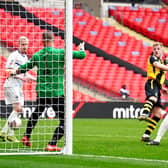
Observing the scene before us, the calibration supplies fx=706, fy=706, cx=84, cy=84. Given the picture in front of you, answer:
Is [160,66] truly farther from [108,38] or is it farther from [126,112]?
[108,38]

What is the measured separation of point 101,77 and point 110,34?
4.93 metres

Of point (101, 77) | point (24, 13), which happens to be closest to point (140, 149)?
point (24, 13)

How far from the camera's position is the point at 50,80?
11117 millimetres

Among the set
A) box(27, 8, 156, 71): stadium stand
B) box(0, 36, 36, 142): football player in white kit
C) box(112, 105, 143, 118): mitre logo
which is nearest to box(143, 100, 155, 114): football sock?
box(0, 36, 36, 142): football player in white kit

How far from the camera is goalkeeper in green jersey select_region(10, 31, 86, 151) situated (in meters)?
10.6

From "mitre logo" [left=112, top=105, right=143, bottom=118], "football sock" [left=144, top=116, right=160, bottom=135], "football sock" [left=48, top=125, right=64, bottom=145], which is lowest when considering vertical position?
"mitre logo" [left=112, top=105, right=143, bottom=118]

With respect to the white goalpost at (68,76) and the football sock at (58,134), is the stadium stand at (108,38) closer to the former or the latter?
the football sock at (58,134)

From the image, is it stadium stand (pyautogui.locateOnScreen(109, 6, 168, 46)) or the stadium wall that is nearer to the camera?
the stadium wall

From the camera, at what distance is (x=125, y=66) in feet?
103

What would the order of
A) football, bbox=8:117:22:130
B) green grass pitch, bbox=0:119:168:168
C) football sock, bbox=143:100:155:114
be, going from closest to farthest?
green grass pitch, bbox=0:119:168:168
football, bbox=8:117:22:130
football sock, bbox=143:100:155:114

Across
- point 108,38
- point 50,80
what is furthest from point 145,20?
point 50,80

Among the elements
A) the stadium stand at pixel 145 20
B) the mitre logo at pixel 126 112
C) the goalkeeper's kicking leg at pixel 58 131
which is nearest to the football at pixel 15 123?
the goalkeeper's kicking leg at pixel 58 131

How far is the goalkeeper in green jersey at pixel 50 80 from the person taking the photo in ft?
34.9

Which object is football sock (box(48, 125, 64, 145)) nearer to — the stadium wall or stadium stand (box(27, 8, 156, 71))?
the stadium wall
